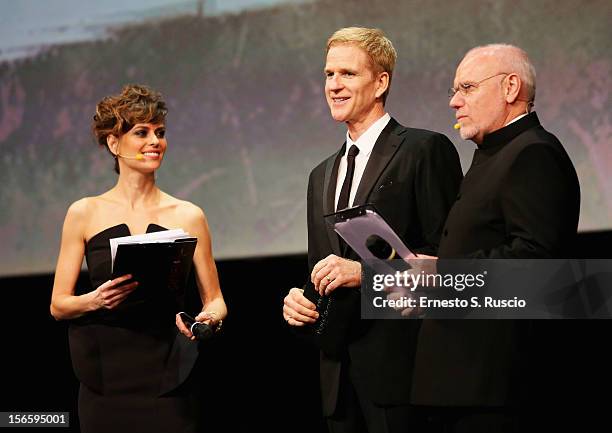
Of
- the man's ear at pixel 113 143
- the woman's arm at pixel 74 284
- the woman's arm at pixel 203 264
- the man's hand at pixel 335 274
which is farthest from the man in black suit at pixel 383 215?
the man's ear at pixel 113 143

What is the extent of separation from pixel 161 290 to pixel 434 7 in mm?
2189

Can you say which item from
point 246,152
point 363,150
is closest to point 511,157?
point 363,150

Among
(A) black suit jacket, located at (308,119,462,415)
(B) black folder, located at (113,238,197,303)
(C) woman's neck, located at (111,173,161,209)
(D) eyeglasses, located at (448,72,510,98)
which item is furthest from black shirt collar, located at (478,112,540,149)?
(C) woman's neck, located at (111,173,161,209)

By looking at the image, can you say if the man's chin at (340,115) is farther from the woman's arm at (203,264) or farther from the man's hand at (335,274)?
the woman's arm at (203,264)

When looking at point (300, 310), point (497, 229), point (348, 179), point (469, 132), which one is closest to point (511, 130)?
point (469, 132)

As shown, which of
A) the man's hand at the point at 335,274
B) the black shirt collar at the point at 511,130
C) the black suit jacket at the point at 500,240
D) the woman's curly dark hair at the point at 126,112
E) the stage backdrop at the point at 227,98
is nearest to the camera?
the black suit jacket at the point at 500,240

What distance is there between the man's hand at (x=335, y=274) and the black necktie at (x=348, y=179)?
0.73ft

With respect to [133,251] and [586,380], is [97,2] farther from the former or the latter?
[586,380]

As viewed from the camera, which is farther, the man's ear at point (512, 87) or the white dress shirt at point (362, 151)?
the white dress shirt at point (362, 151)

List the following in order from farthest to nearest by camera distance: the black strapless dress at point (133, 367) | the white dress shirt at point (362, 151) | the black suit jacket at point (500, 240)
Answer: the black strapless dress at point (133, 367), the white dress shirt at point (362, 151), the black suit jacket at point (500, 240)

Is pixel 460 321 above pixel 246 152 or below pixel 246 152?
below

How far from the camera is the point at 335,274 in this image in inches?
97.3

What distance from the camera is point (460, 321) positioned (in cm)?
222

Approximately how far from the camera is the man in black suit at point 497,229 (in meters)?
2.11
